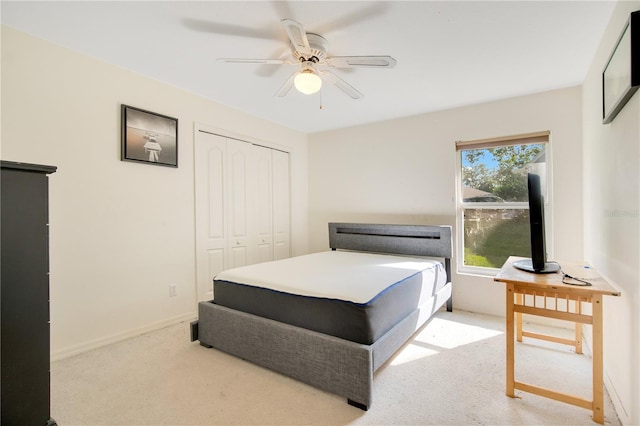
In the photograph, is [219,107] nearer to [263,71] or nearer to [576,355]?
[263,71]

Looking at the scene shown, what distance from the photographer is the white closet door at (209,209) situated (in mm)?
3227

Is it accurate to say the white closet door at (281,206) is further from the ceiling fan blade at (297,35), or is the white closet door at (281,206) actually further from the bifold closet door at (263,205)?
the ceiling fan blade at (297,35)

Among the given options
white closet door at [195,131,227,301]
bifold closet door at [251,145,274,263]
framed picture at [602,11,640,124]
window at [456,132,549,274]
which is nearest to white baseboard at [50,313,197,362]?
white closet door at [195,131,227,301]

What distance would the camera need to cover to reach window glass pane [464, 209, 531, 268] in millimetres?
3209

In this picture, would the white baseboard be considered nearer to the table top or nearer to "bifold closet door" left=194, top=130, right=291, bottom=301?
"bifold closet door" left=194, top=130, right=291, bottom=301

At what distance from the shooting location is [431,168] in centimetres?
361

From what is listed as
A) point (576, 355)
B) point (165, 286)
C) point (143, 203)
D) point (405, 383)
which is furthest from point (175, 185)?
point (576, 355)

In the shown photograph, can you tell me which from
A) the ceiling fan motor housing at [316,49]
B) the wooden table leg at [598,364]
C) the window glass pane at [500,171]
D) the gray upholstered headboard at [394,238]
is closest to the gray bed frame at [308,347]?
the gray upholstered headboard at [394,238]

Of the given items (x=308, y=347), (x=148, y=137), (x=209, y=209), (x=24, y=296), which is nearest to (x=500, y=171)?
(x=308, y=347)

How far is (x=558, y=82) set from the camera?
109 inches

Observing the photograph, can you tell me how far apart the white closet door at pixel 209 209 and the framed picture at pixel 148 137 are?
0.99 feet

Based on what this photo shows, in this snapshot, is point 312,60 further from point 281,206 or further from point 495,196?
point 495,196

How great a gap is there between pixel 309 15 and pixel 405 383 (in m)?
2.47

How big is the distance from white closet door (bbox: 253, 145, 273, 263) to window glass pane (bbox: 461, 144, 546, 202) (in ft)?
8.30
